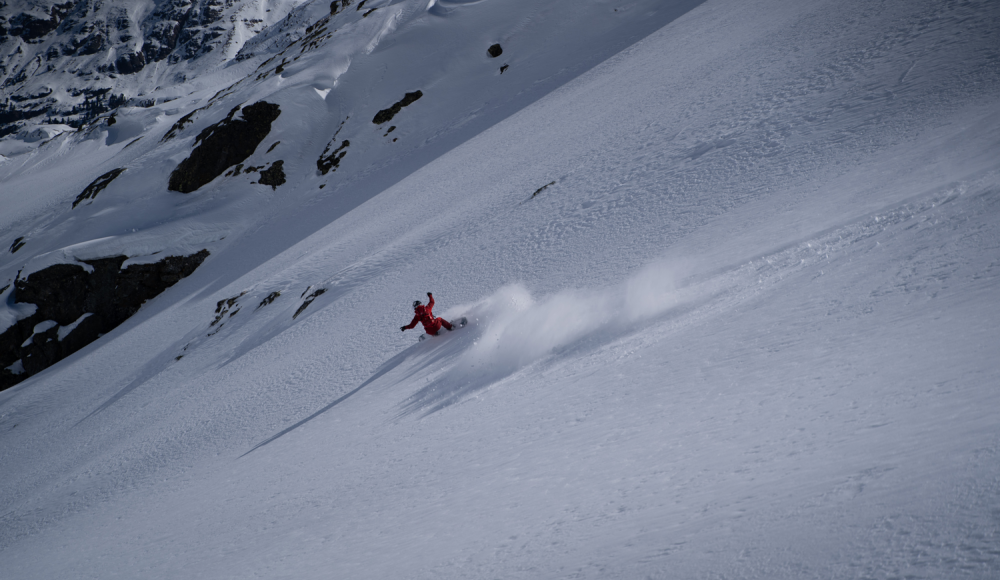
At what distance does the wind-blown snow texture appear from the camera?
361cm

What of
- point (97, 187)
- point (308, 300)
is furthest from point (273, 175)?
point (308, 300)

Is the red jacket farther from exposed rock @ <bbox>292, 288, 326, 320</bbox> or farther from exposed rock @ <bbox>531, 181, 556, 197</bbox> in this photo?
exposed rock @ <bbox>292, 288, 326, 320</bbox>

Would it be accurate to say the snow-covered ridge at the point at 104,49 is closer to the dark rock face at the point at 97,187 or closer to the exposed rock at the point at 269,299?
the dark rock face at the point at 97,187

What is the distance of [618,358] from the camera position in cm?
736

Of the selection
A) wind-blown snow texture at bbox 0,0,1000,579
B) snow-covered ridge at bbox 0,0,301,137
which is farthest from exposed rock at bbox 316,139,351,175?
snow-covered ridge at bbox 0,0,301,137

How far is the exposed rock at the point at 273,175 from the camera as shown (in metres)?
36.1

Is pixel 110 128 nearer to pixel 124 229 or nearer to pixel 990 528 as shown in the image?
pixel 124 229

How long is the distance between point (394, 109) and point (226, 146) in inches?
479

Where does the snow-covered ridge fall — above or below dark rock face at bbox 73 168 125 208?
above

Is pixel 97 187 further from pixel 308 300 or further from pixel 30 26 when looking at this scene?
pixel 30 26

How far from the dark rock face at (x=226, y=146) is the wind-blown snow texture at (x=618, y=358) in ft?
37.1

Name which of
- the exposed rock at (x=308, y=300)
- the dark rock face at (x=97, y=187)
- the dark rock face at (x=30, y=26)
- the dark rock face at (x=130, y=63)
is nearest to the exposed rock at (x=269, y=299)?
the exposed rock at (x=308, y=300)

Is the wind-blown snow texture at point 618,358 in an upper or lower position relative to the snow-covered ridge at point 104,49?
lower

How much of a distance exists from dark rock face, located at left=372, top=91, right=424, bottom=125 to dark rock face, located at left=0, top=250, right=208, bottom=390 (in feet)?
46.5
